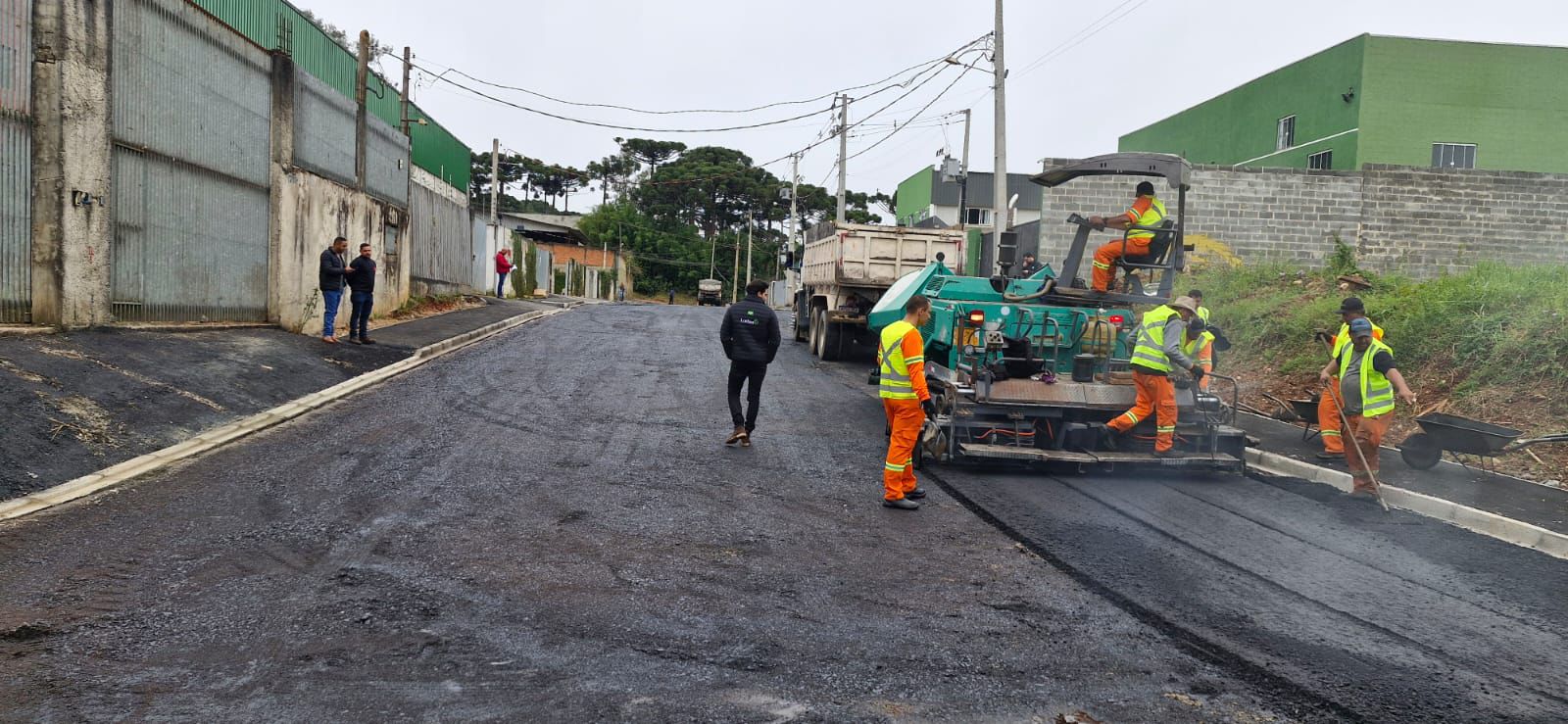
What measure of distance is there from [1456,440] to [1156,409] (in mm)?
2439

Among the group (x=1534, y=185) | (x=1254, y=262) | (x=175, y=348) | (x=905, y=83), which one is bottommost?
(x=175, y=348)

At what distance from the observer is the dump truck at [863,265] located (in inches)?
695

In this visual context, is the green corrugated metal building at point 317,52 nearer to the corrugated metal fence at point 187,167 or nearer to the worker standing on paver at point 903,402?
the corrugated metal fence at point 187,167

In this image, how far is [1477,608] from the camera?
551 centimetres

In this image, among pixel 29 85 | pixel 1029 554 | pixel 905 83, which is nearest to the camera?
pixel 1029 554

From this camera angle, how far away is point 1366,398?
8.52 metres

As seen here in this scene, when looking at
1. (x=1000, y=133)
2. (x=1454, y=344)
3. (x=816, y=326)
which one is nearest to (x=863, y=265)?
(x=816, y=326)

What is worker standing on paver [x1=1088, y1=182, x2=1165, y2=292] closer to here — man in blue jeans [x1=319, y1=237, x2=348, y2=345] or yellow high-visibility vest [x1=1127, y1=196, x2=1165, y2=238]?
yellow high-visibility vest [x1=1127, y1=196, x2=1165, y2=238]

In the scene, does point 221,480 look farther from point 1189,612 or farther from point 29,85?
point 1189,612

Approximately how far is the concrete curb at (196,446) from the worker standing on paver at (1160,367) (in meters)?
7.64

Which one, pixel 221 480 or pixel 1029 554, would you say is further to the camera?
pixel 221 480

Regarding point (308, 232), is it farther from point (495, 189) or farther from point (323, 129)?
point (495, 189)

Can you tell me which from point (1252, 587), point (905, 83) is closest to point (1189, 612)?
point (1252, 587)

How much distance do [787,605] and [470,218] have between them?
28677 mm
